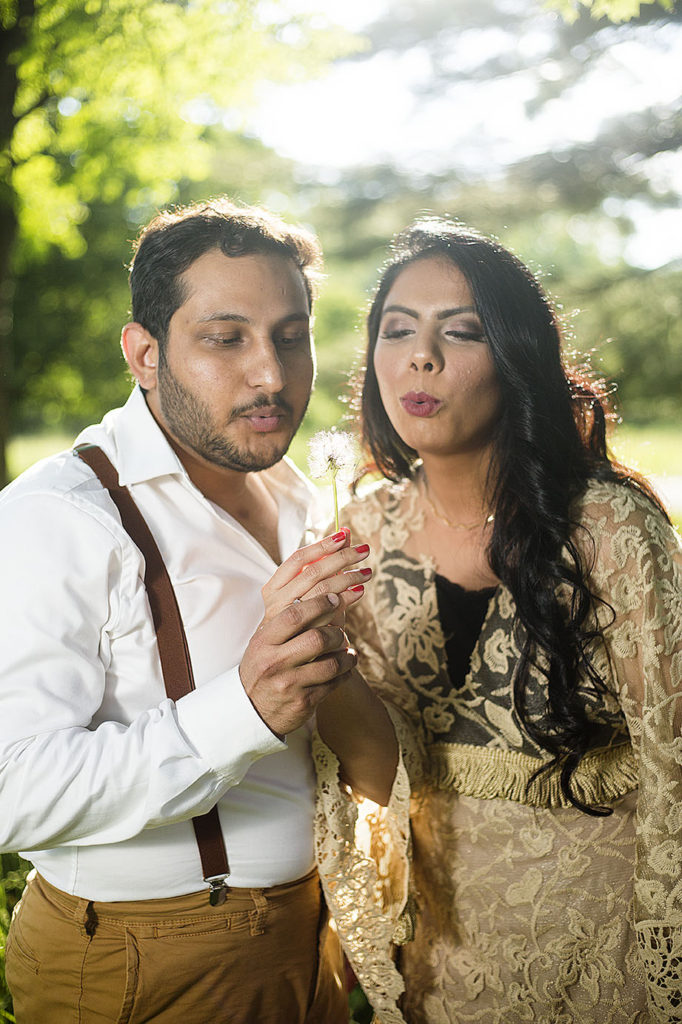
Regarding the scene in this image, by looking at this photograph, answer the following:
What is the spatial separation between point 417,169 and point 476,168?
5.00ft

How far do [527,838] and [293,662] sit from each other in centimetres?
103

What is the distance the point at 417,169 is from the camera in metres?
13.7

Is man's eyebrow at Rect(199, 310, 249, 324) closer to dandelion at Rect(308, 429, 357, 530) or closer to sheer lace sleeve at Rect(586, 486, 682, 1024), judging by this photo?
dandelion at Rect(308, 429, 357, 530)

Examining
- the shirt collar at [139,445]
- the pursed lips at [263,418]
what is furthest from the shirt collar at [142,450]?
the pursed lips at [263,418]

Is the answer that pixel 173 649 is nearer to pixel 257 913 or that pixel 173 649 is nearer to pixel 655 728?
pixel 257 913

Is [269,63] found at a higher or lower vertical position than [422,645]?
higher

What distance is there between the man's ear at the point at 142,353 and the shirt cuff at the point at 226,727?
0.99m

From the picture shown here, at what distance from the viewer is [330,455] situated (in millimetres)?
2189

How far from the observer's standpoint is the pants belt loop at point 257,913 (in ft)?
7.48

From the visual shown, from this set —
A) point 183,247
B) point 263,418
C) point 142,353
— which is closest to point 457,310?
point 263,418

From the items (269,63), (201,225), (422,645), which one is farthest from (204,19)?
(422,645)

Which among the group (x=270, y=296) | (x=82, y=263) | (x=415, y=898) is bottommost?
(x=415, y=898)

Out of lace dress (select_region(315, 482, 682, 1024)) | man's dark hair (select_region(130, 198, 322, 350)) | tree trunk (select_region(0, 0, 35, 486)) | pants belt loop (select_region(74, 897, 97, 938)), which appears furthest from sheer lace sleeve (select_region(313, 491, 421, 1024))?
tree trunk (select_region(0, 0, 35, 486))

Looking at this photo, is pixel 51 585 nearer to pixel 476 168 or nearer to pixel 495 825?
pixel 495 825
